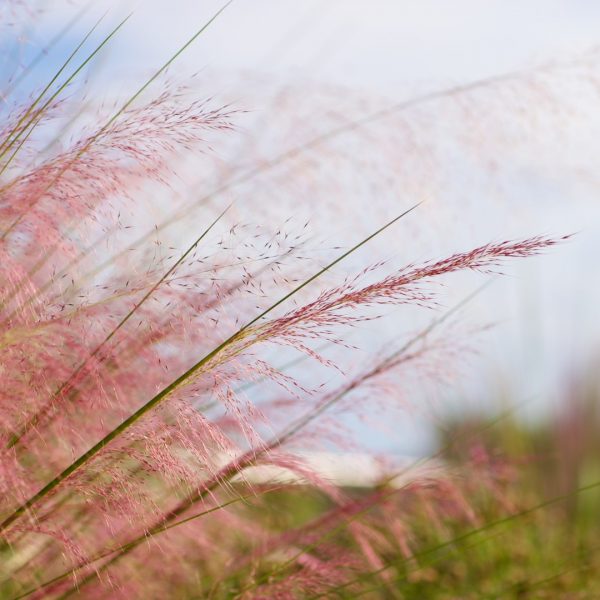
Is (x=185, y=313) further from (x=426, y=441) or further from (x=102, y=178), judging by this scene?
(x=426, y=441)

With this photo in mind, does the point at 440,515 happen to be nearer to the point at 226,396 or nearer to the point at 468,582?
the point at 468,582

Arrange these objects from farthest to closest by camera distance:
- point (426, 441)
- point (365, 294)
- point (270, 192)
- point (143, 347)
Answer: point (426, 441) < point (270, 192) < point (143, 347) < point (365, 294)

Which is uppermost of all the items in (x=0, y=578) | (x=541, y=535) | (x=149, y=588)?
(x=0, y=578)

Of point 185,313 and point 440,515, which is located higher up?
point 185,313

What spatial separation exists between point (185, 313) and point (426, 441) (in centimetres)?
253

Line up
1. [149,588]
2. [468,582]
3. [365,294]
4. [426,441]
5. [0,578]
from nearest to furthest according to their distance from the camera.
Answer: [365,294] → [0,578] → [149,588] → [468,582] → [426,441]

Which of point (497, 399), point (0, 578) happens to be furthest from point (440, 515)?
point (0, 578)

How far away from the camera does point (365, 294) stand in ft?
3.87

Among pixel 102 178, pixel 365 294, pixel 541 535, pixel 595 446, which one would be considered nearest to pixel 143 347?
pixel 102 178

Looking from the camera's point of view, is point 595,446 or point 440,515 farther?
point 595,446

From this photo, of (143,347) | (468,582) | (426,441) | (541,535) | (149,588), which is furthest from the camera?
(426,441)

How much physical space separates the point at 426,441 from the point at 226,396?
8.97ft

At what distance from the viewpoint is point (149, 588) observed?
6.70 feet

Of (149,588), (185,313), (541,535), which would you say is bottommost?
(541,535)
